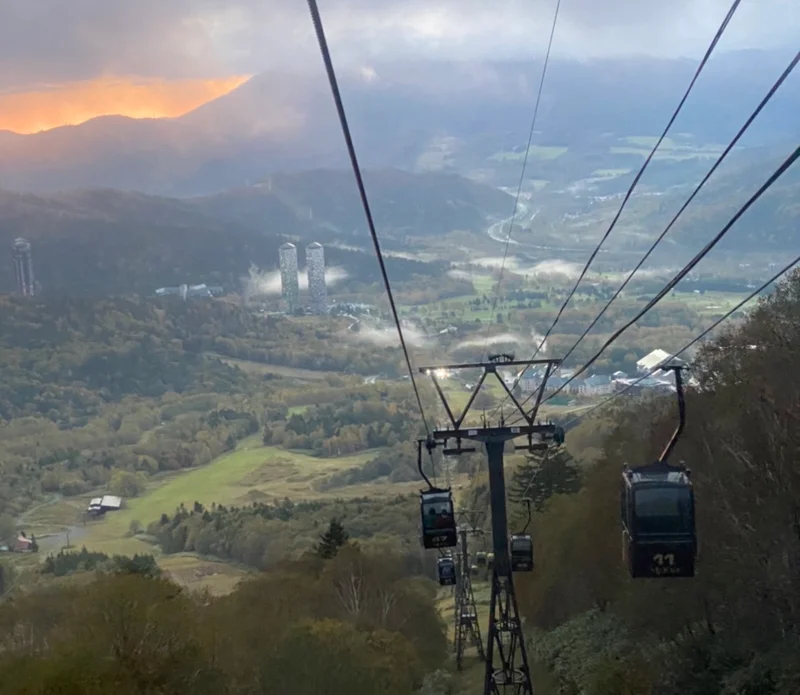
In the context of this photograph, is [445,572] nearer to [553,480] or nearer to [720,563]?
[720,563]

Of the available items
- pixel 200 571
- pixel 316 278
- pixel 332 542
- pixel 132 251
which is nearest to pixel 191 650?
pixel 332 542

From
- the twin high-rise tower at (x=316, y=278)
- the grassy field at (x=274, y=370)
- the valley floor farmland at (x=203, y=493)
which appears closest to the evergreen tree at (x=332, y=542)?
the valley floor farmland at (x=203, y=493)

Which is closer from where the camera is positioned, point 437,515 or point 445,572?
point 437,515

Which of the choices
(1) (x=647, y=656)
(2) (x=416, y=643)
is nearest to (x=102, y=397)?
(2) (x=416, y=643)

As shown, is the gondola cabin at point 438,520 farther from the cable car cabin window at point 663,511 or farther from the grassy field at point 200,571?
the grassy field at point 200,571

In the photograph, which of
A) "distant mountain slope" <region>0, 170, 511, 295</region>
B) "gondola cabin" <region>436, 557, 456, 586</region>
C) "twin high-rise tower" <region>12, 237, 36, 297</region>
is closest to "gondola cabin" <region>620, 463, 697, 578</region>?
"gondola cabin" <region>436, 557, 456, 586</region>

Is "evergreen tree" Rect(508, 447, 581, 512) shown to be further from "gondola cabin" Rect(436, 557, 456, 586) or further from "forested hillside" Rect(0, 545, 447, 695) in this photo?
"gondola cabin" Rect(436, 557, 456, 586)
